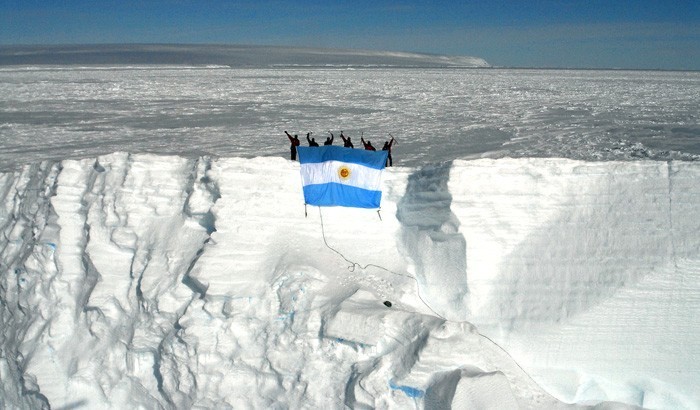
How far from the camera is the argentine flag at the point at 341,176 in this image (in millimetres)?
6934

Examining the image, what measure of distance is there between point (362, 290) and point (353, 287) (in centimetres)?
13

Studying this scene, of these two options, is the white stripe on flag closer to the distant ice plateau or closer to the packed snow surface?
the packed snow surface

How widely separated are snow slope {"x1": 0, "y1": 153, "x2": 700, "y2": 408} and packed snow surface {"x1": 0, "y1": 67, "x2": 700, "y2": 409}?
0.06 ft

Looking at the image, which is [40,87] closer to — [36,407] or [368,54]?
[36,407]

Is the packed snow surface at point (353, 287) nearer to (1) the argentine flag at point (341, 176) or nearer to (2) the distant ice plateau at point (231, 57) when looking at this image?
(1) the argentine flag at point (341, 176)

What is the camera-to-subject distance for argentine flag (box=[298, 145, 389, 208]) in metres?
6.93

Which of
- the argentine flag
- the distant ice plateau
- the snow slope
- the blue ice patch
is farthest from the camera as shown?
the distant ice plateau

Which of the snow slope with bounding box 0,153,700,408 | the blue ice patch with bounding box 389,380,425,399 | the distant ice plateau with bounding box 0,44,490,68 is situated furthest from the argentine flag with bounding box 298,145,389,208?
the distant ice plateau with bounding box 0,44,490,68

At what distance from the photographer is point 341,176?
7148 millimetres

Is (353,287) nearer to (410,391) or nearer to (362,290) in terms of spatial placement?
(362,290)

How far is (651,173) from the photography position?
6500 mm

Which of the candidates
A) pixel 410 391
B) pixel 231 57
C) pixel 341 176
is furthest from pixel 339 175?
pixel 231 57

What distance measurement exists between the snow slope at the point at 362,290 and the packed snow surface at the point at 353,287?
0.02 m

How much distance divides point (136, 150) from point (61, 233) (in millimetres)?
6182
